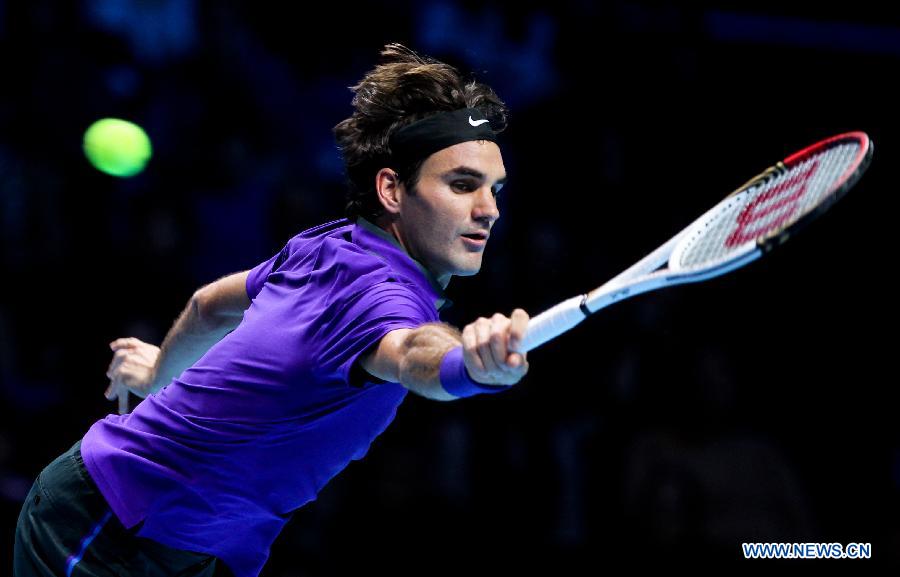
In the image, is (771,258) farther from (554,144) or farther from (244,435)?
(244,435)

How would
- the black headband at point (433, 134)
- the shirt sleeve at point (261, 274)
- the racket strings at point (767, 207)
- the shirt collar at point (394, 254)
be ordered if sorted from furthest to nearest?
the shirt sleeve at point (261, 274) → the black headband at point (433, 134) → the shirt collar at point (394, 254) → the racket strings at point (767, 207)

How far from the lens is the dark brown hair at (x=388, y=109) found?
3.62 m

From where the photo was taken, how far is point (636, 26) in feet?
28.4

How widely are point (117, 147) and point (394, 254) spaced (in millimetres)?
4592

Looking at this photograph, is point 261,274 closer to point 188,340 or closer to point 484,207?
point 188,340

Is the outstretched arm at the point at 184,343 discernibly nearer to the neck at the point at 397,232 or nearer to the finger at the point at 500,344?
the neck at the point at 397,232

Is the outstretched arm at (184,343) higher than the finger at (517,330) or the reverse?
higher

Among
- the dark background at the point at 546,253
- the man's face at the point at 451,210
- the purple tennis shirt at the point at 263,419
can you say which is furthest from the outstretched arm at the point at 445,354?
the dark background at the point at 546,253

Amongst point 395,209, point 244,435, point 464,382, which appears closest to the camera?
point 464,382

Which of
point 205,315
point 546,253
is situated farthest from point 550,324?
point 546,253

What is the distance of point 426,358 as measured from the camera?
2615mm

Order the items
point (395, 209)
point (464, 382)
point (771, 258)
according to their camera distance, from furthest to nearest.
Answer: point (771, 258), point (395, 209), point (464, 382)

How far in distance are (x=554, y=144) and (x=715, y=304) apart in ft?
5.43

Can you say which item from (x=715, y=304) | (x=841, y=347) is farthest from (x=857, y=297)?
(x=715, y=304)
